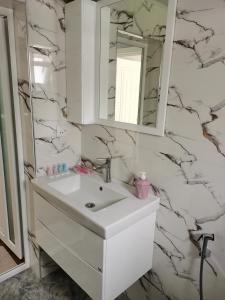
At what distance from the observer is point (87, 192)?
1710mm

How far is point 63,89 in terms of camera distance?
1719 mm

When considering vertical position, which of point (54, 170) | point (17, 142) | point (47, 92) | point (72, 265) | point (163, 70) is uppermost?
point (163, 70)

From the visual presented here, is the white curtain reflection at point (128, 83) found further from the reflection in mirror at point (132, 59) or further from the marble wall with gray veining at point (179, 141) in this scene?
the marble wall with gray veining at point (179, 141)

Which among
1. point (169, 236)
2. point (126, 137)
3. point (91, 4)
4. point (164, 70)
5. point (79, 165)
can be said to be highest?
point (91, 4)

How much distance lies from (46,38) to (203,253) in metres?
1.65

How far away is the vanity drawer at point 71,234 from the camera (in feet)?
3.86

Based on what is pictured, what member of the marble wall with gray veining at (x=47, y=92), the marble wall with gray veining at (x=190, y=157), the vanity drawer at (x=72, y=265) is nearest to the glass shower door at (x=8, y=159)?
the marble wall with gray veining at (x=47, y=92)

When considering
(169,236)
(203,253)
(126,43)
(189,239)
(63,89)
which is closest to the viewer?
(203,253)

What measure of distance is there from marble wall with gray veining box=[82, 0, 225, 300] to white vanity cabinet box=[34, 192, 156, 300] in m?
0.14

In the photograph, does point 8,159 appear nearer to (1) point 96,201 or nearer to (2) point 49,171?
(2) point 49,171

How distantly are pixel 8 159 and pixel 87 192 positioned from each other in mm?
734

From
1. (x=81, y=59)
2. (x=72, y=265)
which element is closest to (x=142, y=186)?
(x=72, y=265)

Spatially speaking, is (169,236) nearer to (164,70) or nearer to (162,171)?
(162,171)

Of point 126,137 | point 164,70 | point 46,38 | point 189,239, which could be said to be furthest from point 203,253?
point 46,38
